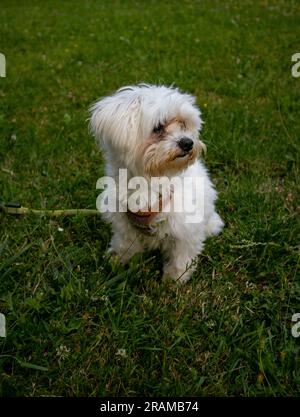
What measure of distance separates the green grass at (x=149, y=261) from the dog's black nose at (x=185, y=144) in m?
0.81

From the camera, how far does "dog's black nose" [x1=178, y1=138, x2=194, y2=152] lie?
2.68m

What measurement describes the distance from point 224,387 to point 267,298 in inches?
27.7

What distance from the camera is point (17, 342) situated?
238 cm

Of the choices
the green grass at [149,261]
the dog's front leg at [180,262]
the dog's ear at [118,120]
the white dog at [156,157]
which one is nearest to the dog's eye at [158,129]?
the white dog at [156,157]

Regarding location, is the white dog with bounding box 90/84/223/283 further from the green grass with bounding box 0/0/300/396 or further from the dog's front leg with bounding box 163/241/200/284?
the green grass with bounding box 0/0/300/396

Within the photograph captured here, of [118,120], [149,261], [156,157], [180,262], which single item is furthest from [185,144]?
[149,261]

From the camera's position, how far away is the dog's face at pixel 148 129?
2604mm

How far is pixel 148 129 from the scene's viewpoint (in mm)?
2645

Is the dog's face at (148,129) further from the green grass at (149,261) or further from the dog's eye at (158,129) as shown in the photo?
the green grass at (149,261)

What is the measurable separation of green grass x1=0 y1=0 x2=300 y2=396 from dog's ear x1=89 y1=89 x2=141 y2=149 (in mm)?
829

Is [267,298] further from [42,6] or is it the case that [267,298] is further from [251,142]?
[42,6]

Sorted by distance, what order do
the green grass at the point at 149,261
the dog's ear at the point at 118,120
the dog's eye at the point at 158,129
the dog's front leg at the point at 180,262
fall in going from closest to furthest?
1. the green grass at the point at 149,261
2. the dog's ear at the point at 118,120
3. the dog's eye at the point at 158,129
4. the dog's front leg at the point at 180,262

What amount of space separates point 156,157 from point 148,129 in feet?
0.56
